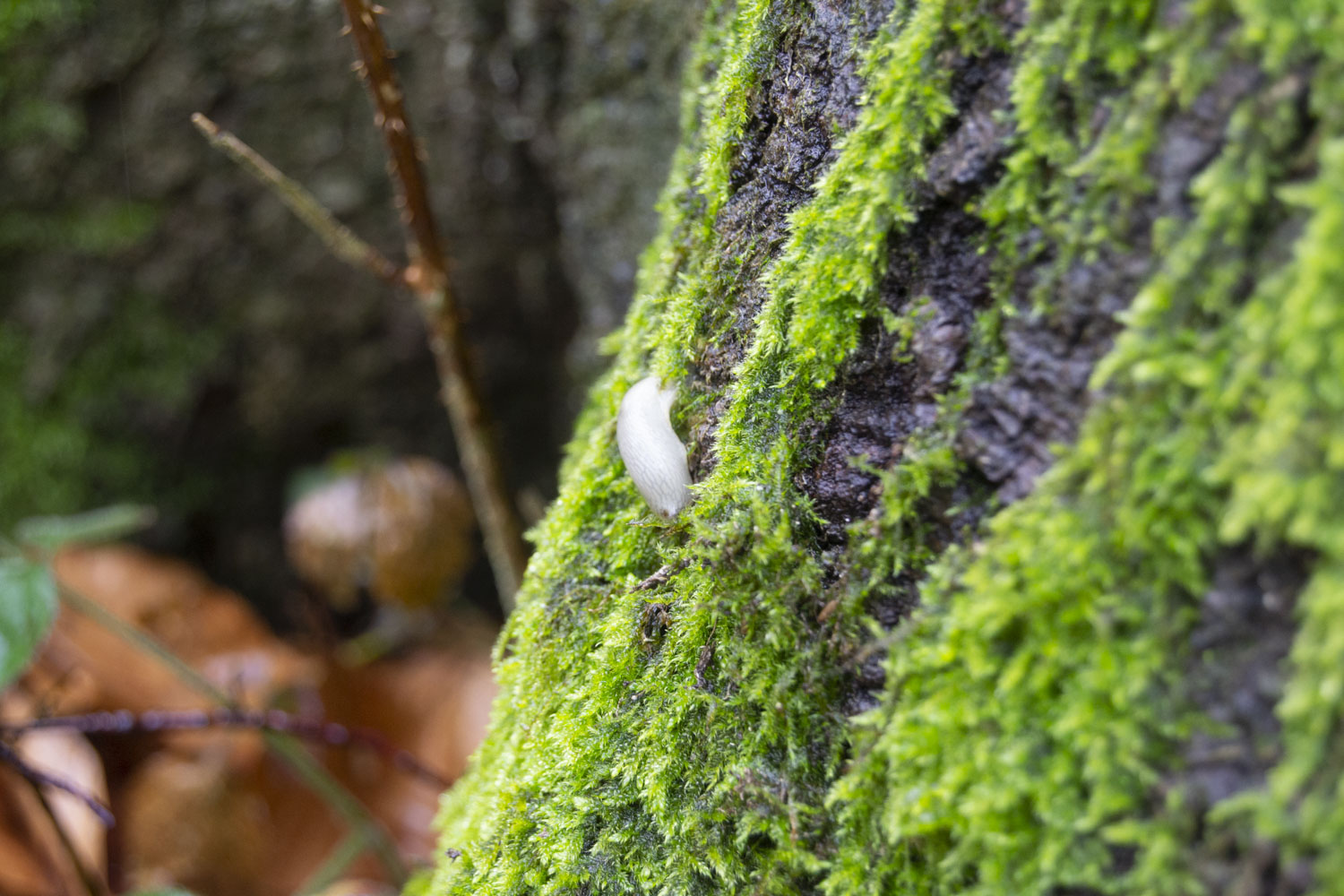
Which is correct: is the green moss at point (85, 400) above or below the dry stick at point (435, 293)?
above

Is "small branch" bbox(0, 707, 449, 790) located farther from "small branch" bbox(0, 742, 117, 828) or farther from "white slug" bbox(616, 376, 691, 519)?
"white slug" bbox(616, 376, 691, 519)

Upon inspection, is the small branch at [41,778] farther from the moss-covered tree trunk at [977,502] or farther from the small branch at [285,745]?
the moss-covered tree trunk at [977,502]

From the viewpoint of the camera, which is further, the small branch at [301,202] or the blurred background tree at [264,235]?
the blurred background tree at [264,235]

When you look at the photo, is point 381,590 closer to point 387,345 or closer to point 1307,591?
point 387,345

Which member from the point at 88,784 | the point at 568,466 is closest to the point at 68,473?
the point at 88,784

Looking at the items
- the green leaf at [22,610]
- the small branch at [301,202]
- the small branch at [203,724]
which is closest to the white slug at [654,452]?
the small branch at [301,202]

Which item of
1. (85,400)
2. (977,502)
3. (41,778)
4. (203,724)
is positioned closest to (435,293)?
(203,724)
